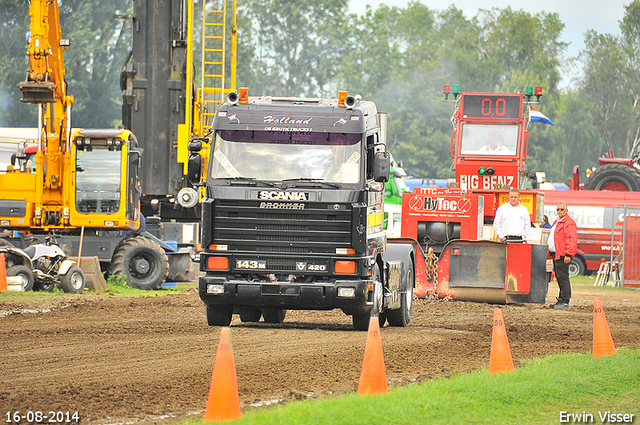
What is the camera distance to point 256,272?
42.7 ft

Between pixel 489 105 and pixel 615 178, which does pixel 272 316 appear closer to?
pixel 489 105

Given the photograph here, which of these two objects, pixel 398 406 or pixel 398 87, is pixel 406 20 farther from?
pixel 398 406

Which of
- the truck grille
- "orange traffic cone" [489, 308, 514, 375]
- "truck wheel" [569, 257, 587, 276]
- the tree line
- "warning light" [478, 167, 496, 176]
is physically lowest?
"truck wheel" [569, 257, 587, 276]

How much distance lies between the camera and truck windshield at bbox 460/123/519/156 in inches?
971

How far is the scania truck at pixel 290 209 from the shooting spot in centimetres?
1283

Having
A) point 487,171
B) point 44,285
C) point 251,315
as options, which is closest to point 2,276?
point 44,285

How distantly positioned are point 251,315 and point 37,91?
28.0 feet

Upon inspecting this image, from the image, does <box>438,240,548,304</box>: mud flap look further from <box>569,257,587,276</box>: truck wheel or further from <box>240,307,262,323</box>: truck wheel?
<box>569,257,587,276</box>: truck wheel

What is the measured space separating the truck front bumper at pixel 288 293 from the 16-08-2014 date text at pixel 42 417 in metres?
5.18

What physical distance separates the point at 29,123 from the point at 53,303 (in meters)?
40.4

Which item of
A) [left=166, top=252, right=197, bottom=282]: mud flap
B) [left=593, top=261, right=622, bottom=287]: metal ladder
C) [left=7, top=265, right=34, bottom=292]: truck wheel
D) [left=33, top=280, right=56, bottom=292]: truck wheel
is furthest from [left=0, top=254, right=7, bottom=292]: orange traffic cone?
[left=593, top=261, right=622, bottom=287]: metal ladder

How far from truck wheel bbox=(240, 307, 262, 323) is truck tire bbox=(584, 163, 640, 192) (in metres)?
24.4

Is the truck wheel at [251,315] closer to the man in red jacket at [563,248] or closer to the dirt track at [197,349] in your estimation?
the dirt track at [197,349]

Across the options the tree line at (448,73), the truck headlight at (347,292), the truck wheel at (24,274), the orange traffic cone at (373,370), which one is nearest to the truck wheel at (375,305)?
the truck headlight at (347,292)
